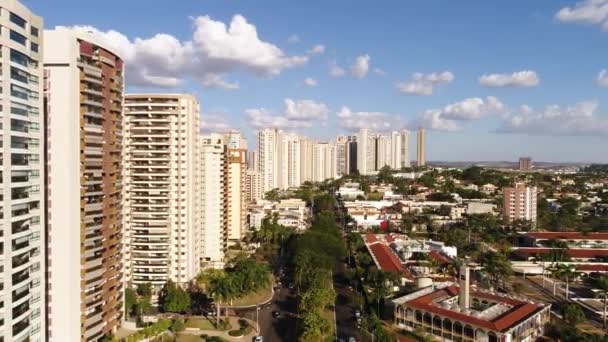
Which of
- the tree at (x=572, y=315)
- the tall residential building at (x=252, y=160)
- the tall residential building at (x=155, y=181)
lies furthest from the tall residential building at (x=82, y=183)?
the tall residential building at (x=252, y=160)

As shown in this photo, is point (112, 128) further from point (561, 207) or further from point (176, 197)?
point (561, 207)

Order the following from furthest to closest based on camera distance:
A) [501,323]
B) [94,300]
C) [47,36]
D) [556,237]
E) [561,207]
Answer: [561,207], [556,237], [501,323], [94,300], [47,36]

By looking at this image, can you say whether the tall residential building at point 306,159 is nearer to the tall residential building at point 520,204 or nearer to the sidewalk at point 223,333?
the tall residential building at point 520,204

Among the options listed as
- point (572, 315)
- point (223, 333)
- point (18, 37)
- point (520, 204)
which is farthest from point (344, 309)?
point (520, 204)

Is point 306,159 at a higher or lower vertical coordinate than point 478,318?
higher

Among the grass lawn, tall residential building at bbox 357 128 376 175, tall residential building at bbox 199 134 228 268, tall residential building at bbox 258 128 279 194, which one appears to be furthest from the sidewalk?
tall residential building at bbox 357 128 376 175

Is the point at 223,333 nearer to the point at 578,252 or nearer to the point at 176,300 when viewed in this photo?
the point at 176,300

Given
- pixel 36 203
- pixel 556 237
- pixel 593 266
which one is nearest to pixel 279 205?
pixel 556 237
